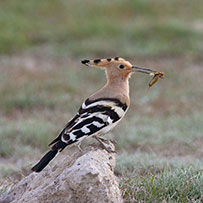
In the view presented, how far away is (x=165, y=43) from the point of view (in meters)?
12.1

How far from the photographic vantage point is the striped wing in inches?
154

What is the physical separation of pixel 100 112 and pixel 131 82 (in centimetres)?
607

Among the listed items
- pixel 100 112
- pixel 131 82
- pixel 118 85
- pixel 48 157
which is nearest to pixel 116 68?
pixel 118 85

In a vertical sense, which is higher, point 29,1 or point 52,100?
point 29,1

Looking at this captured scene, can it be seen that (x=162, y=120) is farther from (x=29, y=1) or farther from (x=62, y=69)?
(x=29, y=1)

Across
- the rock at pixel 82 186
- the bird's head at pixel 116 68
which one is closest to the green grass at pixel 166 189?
the rock at pixel 82 186

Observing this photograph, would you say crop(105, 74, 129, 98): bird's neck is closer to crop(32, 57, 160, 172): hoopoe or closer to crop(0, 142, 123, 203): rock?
crop(32, 57, 160, 172): hoopoe

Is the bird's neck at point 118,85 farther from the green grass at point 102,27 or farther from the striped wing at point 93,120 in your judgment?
the green grass at point 102,27

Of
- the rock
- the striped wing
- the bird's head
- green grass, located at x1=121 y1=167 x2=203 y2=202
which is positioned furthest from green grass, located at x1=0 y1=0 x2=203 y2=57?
the rock

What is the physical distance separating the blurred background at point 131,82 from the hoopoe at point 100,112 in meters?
0.49

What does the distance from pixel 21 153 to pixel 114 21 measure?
24.1ft

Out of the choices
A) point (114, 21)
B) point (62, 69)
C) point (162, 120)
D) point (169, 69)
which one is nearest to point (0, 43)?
point (62, 69)

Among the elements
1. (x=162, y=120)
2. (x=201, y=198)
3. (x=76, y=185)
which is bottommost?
(x=162, y=120)

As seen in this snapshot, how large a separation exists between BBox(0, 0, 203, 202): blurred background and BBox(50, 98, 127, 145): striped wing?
0.49 m
